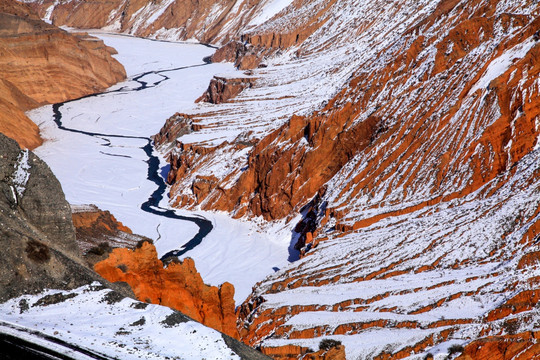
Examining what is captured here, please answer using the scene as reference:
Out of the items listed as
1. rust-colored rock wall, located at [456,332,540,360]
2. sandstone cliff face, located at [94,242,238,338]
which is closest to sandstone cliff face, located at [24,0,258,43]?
sandstone cliff face, located at [94,242,238,338]

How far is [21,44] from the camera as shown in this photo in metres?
115

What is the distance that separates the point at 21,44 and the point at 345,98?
238 ft

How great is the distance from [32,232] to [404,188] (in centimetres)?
3499

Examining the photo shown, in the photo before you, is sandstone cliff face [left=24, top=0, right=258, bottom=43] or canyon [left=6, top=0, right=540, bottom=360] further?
sandstone cliff face [left=24, top=0, right=258, bottom=43]

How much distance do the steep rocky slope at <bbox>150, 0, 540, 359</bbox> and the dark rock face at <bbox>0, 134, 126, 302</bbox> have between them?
13.2 m

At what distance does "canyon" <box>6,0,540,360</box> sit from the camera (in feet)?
105

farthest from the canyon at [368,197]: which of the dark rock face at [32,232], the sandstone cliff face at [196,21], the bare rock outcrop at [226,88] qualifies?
the sandstone cliff face at [196,21]

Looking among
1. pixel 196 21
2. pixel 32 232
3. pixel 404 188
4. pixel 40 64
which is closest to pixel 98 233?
pixel 32 232

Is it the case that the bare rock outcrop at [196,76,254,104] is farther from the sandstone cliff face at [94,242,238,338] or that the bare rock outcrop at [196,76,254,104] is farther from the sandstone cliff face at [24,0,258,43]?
the sandstone cliff face at [94,242,238,338]

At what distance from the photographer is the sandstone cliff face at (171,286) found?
29125 millimetres

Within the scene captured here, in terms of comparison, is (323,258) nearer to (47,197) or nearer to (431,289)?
(431,289)

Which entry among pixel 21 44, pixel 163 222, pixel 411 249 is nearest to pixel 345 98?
pixel 163 222

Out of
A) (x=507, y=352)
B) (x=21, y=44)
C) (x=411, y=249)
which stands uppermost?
(x=21, y=44)

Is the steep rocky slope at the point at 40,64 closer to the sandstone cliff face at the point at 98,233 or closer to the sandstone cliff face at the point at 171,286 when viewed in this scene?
the sandstone cliff face at the point at 98,233
